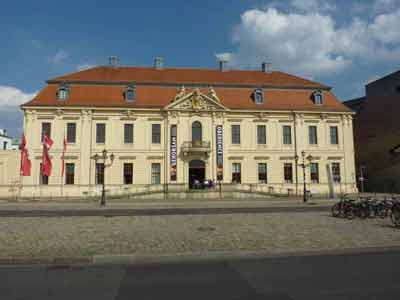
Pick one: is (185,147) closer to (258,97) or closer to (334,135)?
(258,97)

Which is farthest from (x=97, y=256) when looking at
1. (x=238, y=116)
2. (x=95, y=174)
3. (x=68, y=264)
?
(x=238, y=116)

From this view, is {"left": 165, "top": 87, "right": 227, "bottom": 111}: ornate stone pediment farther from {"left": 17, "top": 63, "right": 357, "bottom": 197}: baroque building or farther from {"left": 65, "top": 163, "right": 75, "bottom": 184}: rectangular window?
{"left": 65, "top": 163, "right": 75, "bottom": 184}: rectangular window

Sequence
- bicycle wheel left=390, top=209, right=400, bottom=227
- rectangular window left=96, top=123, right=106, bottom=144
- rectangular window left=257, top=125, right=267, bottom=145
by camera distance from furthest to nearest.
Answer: rectangular window left=257, top=125, right=267, bottom=145 → rectangular window left=96, top=123, right=106, bottom=144 → bicycle wheel left=390, top=209, right=400, bottom=227

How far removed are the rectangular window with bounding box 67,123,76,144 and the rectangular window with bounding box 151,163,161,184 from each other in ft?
31.5

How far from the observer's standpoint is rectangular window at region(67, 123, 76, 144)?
1406 inches

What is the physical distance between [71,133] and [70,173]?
4629mm

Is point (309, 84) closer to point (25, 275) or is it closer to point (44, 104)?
point (44, 104)

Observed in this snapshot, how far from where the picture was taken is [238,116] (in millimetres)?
37812

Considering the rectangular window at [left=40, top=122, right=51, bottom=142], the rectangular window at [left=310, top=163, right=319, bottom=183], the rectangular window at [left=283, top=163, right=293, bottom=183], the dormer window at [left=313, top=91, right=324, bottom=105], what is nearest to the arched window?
the rectangular window at [left=283, top=163, right=293, bottom=183]

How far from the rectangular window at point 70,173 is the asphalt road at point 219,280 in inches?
1178

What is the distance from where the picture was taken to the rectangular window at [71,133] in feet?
117

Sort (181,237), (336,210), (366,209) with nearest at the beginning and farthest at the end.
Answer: (181,237)
(366,209)
(336,210)

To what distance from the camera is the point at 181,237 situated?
10047 millimetres

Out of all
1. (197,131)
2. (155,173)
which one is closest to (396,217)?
(197,131)
